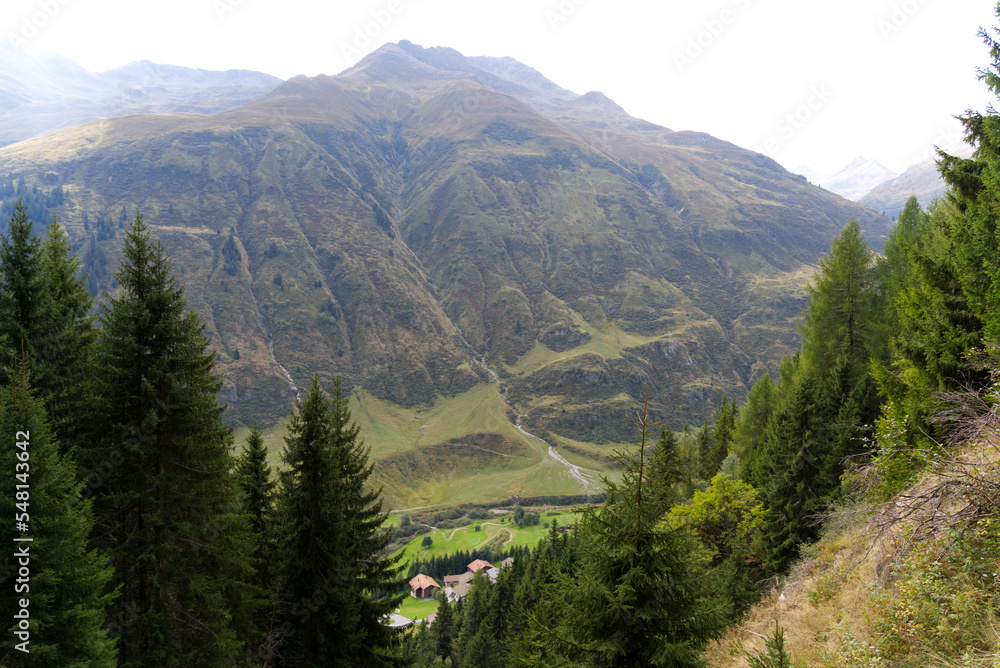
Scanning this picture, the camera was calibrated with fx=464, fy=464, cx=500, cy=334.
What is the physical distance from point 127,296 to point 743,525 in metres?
28.1

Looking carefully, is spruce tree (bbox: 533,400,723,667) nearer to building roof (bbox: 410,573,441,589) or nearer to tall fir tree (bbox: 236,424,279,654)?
tall fir tree (bbox: 236,424,279,654)

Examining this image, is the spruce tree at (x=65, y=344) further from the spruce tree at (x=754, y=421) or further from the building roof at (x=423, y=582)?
the building roof at (x=423, y=582)

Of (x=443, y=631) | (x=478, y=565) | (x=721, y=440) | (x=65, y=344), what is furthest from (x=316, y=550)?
(x=478, y=565)

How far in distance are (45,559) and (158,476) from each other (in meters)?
2.90

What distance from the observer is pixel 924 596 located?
804 cm

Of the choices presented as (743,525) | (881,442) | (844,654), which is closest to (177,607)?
(844,654)

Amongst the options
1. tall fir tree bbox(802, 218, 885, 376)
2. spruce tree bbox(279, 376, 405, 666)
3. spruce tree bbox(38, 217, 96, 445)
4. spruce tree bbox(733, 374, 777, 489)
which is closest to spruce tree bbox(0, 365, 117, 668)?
spruce tree bbox(38, 217, 96, 445)

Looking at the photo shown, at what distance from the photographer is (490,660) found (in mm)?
42250

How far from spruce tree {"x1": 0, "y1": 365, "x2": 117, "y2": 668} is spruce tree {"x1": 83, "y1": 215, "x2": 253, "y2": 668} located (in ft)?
6.06

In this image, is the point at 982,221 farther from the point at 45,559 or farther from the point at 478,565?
the point at 478,565

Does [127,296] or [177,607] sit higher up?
[127,296]

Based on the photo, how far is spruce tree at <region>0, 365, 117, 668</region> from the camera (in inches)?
355

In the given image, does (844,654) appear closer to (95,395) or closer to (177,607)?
(177,607)

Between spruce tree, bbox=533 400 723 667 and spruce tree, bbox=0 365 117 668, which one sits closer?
spruce tree, bbox=533 400 723 667
